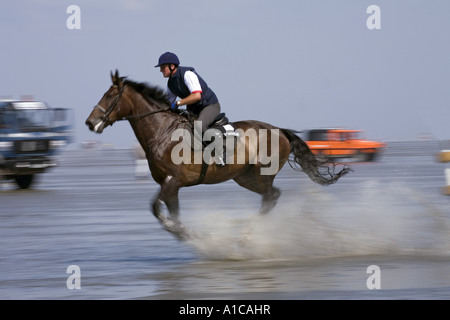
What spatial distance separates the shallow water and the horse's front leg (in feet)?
0.78

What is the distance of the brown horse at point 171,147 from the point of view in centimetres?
1203

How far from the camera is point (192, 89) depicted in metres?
12.3

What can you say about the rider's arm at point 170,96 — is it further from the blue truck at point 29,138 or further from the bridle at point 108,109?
the blue truck at point 29,138

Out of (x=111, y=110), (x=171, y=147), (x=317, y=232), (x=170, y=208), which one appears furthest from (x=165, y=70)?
(x=317, y=232)

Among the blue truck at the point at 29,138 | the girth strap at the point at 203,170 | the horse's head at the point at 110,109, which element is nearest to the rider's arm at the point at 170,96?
the horse's head at the point at 110,109

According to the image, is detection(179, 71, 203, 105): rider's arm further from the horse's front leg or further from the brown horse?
the horse's front leg

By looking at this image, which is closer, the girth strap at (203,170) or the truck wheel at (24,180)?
the girth strap at (203,170)

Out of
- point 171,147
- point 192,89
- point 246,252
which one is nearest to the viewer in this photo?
point 246,252

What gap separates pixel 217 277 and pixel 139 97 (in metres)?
3.45

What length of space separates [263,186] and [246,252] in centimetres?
158

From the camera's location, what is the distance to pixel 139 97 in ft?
41.2

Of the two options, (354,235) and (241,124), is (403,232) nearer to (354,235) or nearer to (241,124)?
(354,235)

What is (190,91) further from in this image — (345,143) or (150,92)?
(345,143)

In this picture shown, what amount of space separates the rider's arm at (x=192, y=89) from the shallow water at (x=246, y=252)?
5.81ft
